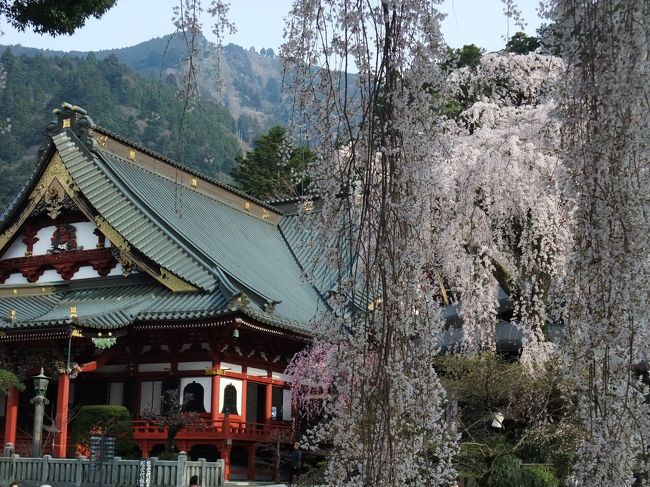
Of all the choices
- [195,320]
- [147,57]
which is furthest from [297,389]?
[147,57]

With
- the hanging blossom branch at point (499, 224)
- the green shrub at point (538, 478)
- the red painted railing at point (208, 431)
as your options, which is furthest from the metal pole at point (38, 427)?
the green shrub at point (538, 478)

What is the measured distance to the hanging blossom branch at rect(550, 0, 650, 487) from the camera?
3.18m

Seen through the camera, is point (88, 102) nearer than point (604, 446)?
No

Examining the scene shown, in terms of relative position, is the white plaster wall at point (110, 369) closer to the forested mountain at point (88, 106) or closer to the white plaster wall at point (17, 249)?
the white plaster wall at point (17, 249)

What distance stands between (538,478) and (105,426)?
837 centimetres

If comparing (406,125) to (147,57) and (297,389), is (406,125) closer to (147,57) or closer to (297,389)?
(297,389)

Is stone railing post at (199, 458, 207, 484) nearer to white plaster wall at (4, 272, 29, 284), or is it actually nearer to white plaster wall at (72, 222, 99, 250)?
white plaster wall at (72, 222, 99, 250)

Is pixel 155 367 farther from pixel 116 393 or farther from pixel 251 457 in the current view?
pixel 251 457

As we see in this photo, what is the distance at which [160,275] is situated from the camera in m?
18.3

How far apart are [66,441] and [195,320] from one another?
11.4 ft

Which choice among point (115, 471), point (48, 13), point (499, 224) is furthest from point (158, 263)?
point (48, 13)

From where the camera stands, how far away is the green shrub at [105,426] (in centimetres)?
1591

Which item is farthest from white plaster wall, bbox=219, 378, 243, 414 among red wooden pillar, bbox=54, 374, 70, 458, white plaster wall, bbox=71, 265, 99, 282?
white plaster wall, bbox=71, 265, 99, 282

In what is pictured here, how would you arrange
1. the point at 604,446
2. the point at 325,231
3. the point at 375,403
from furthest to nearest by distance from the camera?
the point at 325,231, the point at 375,403, the point at 604,446
